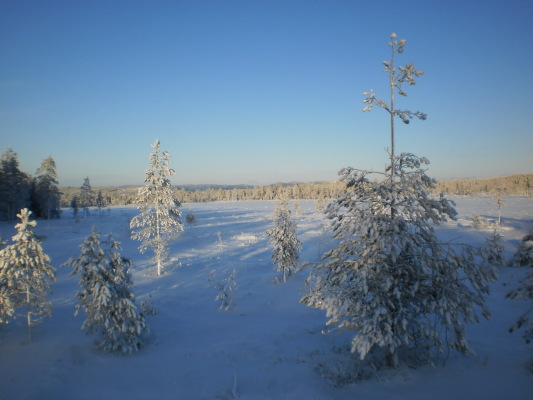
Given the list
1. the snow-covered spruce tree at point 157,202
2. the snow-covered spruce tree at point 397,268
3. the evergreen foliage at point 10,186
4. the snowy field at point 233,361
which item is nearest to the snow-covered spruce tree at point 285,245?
the snowy field at point 233,361

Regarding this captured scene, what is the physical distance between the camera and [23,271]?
35.1ft

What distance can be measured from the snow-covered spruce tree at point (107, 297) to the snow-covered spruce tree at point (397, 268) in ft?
24.7

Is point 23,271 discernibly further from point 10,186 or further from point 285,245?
point 10,186

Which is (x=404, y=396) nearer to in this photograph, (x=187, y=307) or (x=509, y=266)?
(x=187, y=307)

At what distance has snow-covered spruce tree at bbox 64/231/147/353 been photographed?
34.5ft

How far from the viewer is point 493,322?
15.5 metres

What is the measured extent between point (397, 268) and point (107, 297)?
1004cm

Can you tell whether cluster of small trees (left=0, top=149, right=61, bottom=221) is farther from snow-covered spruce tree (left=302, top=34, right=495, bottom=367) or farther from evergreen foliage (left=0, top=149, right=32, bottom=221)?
snow-covered spruce tree (left=302, top=34, right=495, bottom=367)

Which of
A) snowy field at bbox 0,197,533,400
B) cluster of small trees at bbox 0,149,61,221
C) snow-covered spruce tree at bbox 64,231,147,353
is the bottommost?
snowy field at bbox 0,197,533,400

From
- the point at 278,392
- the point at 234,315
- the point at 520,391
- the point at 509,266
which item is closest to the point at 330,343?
the point at 278,392

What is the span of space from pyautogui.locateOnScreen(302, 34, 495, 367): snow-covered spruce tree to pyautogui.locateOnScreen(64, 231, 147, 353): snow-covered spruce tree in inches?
296

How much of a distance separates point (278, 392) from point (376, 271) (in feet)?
15.3

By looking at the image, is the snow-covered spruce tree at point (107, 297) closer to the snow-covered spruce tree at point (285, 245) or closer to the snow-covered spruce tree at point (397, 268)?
the snow-covered spruce tree at point (397, 268)

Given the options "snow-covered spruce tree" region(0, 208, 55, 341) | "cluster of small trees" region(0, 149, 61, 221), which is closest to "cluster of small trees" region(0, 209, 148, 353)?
"snow-covered spruce tree" region(0, 208, 55, 341)
